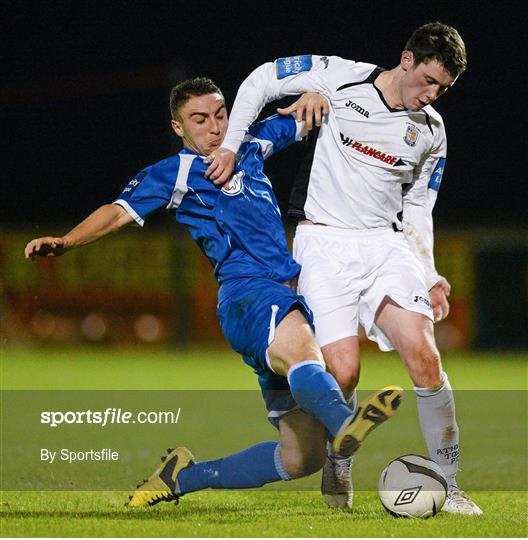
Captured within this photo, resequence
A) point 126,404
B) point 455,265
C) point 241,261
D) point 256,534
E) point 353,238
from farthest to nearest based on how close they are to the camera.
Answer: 1. point 455,265
2. point 126,404
3. point 353,238
4. point 241,261
5. point 256,534

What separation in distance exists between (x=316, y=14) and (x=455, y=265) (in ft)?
19.2

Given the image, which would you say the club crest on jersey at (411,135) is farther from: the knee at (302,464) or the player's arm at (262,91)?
the knee at (302,464)

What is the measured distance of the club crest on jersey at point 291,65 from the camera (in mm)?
5086

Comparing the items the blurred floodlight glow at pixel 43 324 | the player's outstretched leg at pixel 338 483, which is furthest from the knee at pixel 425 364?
the blurred floodlight glow at pixel 43 324

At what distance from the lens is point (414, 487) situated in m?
4.39

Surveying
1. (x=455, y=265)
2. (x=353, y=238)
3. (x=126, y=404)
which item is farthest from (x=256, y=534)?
(x=455, y=265)

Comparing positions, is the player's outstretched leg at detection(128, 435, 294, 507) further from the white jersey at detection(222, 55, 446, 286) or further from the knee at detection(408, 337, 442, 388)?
the white jersey at detection(222, 55, 446, 286)

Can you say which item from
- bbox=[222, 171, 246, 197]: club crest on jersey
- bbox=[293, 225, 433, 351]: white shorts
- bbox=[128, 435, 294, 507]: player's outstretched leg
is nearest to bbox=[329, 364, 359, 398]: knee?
bbox=[293, 225, 433, 351]: white shorts

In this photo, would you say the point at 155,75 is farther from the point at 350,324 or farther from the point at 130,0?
the point at 350,324

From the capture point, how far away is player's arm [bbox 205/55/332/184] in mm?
4637

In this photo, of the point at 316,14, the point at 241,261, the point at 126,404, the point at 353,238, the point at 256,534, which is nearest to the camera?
the point at 256,534

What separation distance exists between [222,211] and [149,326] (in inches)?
477

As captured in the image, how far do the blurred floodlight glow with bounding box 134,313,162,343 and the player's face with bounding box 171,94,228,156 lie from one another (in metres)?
11.9

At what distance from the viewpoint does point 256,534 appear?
419 centimetres
